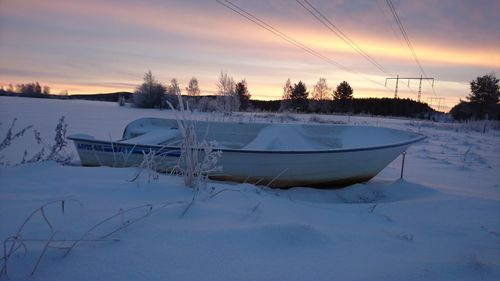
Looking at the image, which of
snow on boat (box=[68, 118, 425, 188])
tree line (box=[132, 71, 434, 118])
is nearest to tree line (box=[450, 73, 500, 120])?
tree line (box=[132, 71, 434, 118])

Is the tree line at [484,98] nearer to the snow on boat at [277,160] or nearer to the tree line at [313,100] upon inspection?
the tree line at [313,100]

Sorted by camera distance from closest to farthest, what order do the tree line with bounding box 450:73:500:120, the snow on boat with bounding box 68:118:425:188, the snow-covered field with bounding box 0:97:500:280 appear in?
the snow-covered field with bounding box 0:97:500:280, the snow on boat with bounding box 68:118:425:188, the tree line with bounding box 450:73:500:120

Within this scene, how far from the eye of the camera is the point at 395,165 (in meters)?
6.83

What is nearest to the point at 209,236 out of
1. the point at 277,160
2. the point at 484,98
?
the point at 277,160

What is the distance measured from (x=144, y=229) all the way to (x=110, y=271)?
1.29 ft

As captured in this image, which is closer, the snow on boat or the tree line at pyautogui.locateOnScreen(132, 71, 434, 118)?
the snow on boat

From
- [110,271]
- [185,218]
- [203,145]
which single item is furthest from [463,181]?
[110,271]

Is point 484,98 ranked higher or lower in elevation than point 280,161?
higher

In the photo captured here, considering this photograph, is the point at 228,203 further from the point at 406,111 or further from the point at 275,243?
the point at 406,111

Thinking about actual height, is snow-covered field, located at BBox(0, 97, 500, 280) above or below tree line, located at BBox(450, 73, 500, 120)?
below

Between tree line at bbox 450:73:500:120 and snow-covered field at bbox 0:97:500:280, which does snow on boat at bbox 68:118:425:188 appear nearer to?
snow-covered field at bbox 0:97:500:280

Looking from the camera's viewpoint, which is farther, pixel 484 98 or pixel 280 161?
pixel 484 98

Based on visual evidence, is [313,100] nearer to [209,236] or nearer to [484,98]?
[484,98]

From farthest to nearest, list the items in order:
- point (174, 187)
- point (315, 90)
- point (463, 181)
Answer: point (315, 90), point (463, 181), point (174, 187)
